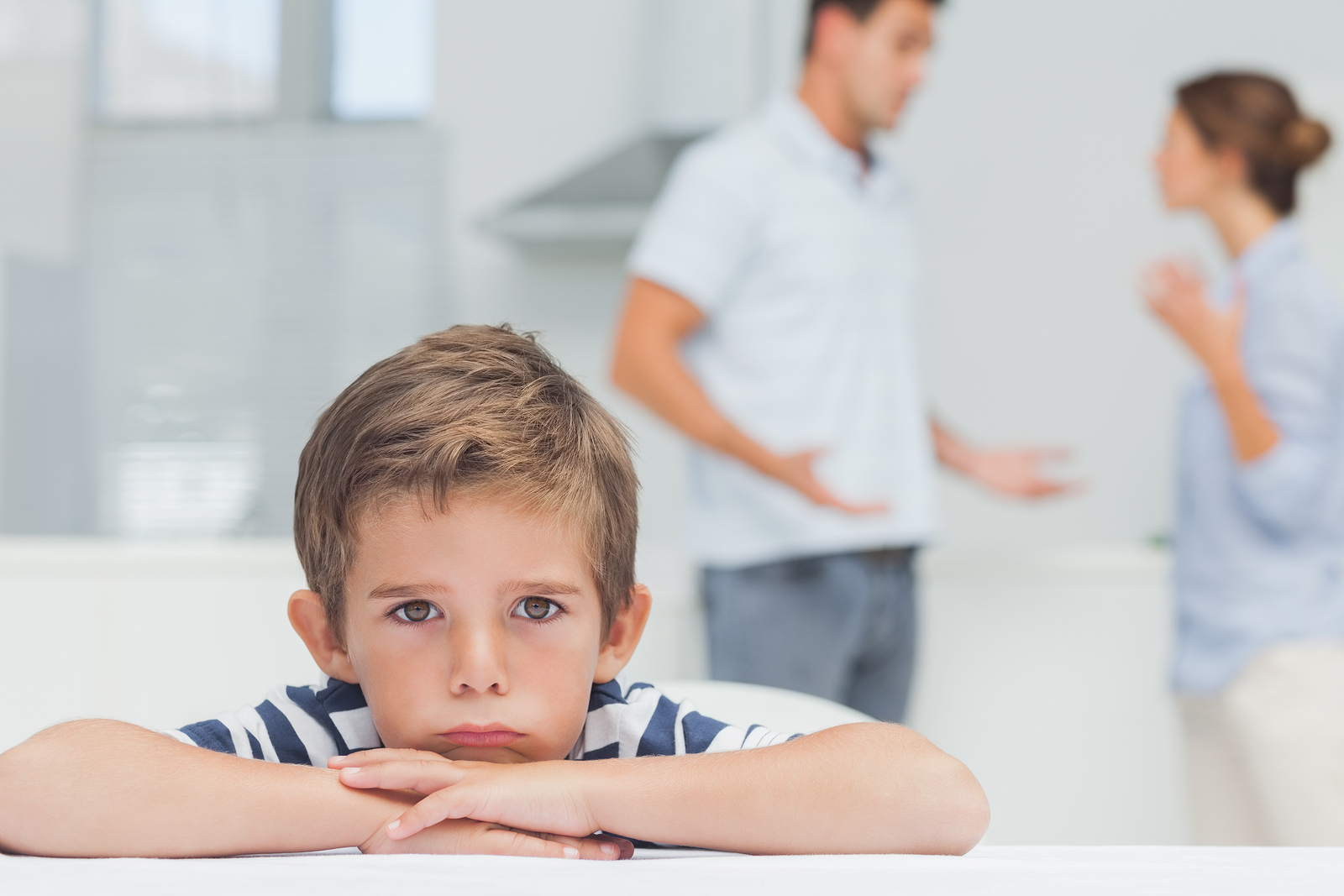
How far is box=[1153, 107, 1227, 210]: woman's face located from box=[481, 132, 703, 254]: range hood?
129cm

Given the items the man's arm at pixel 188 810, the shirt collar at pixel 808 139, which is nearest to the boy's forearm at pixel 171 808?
the man's arm at pixel 188 810

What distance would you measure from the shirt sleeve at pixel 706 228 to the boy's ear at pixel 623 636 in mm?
769

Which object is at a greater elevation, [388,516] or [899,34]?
[899,34]

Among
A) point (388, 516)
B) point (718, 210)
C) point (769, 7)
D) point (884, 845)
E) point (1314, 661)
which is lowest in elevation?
point (1314, 661)

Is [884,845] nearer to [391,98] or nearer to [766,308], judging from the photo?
[766,308]

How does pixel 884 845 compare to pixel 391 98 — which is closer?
pixel 884 845

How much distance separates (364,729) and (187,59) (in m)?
3.11

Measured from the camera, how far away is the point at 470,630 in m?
0.48

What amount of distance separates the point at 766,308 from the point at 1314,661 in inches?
28.8

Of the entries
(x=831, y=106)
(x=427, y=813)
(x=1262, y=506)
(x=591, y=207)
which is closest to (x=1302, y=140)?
(x=1262, y=506)

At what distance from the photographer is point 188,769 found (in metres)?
0.43

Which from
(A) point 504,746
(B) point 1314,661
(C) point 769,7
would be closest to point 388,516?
(A) point 504,746

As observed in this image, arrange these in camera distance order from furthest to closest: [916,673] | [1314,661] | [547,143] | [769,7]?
[547,143] < [769,7] < [916,673] < [1314,661]

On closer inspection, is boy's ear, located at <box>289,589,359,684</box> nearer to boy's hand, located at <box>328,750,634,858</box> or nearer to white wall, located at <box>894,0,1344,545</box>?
boy's hand, located at <box>328,750,634,858</box>
